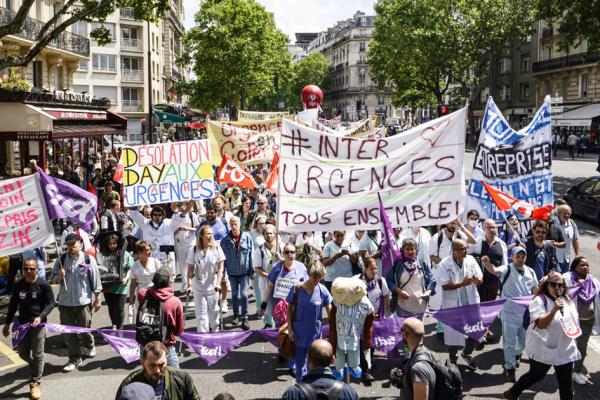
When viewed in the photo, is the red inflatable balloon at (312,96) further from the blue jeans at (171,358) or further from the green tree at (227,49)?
the green tree at (227,49)

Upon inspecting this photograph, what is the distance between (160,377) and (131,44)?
59.3 m

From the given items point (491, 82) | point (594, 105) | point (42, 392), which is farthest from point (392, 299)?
point (491, 82)

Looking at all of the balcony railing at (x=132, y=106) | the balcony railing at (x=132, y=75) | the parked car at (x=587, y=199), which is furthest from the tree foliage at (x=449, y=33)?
the parked car at (x=587, y=199)

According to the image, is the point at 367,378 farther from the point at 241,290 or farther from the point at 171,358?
the point at 241,290

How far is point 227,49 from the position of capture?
54.0 m

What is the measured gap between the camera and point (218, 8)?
2121 inches

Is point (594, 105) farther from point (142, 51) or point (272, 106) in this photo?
point (272, 106)

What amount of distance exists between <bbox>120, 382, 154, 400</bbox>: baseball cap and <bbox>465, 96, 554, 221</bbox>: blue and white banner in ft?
20.9

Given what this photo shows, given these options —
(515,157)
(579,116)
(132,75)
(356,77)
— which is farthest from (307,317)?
(356,77)

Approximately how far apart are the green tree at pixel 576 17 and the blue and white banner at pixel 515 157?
1741 cm

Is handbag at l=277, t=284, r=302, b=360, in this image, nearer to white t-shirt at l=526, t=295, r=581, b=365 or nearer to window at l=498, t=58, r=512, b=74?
white t-shirt at l=526, t=295, r=581, b=365

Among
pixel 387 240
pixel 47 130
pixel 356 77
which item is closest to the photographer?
pixel 387 240

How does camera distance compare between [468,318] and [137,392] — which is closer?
[137,392]

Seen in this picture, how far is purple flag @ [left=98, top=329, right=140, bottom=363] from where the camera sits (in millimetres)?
7762
